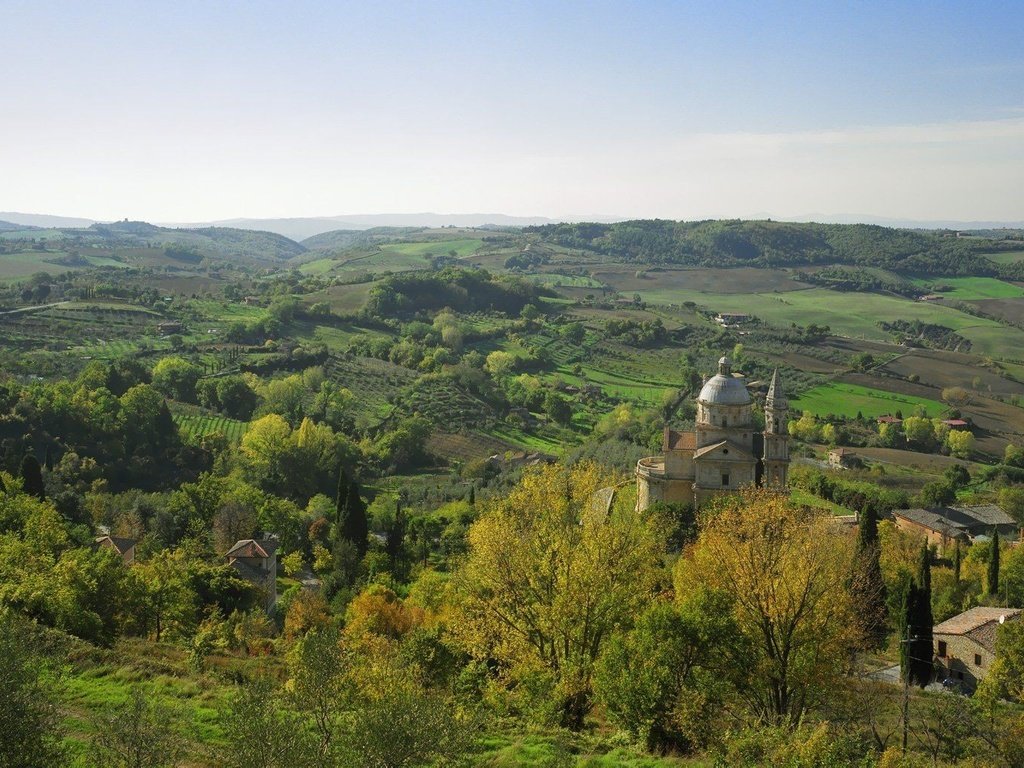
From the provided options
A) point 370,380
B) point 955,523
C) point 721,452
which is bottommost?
point 955,523

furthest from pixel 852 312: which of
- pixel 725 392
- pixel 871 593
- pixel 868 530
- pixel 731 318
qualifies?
pixel 871 593

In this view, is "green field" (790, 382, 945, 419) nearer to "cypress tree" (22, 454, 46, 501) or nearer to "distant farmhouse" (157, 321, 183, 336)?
"cypress tree" (22, 454, 46, 501)

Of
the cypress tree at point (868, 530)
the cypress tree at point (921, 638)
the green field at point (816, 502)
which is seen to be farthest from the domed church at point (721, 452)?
the cypress tree at point (921, 638)

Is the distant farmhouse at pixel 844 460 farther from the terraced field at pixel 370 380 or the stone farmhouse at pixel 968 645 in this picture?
the terraced field at pixel 370 380

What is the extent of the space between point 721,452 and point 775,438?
328 centimetres

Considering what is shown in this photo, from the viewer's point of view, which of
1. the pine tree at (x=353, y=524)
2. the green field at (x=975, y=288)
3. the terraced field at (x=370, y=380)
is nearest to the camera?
the pine tree at (x=353, y=524)

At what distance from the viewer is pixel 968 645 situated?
38.0 meters

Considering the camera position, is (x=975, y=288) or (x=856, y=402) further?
(x=975, y=288)

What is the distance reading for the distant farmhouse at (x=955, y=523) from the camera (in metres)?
59.0

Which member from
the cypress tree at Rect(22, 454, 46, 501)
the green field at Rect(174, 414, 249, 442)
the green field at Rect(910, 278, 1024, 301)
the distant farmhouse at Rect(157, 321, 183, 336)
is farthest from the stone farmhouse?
the green field at Rect(910, 278, 1024, 301)

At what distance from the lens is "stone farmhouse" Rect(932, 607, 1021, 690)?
37.1m

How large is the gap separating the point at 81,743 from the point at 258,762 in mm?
6534

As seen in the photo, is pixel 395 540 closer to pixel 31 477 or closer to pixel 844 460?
pixel 31 477

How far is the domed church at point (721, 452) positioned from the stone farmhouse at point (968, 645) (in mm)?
14705
